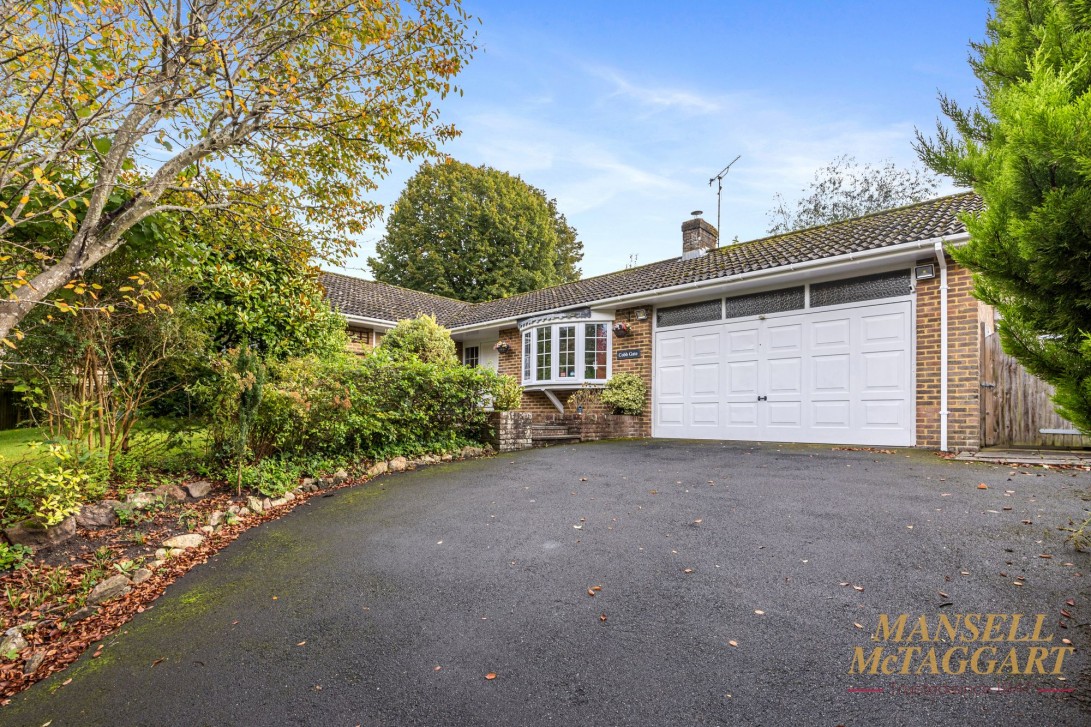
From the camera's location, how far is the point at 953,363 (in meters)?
7.77

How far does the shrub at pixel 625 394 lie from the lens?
1128 cm

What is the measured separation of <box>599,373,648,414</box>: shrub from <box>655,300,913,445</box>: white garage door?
0.39 meters

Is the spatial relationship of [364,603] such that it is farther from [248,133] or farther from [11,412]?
[11,412]

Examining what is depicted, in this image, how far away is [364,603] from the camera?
127 inches

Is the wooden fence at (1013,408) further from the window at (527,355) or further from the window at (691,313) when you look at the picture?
the window at (527,355)

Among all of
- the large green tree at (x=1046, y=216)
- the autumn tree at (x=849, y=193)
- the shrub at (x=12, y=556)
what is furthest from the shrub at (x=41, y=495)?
the autumn tree at (x=849, y=193)

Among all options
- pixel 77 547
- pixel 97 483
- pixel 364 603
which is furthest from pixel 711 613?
pixel 97 483

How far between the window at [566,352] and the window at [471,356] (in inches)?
186

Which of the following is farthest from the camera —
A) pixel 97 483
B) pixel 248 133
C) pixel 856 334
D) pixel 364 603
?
pixel 856 334

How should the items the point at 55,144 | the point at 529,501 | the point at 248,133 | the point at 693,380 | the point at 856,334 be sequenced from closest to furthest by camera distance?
the point at 55,144, the point at 248,133, the point at 529,501, the point at 856,334, the point at 693,380

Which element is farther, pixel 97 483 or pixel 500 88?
pixel 500 88

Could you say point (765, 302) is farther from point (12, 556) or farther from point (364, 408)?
point (12, 556)

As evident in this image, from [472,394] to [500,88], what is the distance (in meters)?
4.98

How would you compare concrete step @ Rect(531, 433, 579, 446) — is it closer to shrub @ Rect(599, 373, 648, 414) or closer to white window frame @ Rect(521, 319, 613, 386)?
shrub @ Rect(599, 373, 648, 414)
